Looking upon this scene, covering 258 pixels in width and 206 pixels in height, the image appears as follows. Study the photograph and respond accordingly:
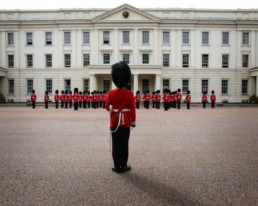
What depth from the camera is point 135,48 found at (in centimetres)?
4153

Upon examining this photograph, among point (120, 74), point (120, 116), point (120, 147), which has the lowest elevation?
point (120, 147)

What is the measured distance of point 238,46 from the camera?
42.2 m

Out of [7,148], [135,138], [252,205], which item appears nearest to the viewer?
[252,205]

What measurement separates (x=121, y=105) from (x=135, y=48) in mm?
37035

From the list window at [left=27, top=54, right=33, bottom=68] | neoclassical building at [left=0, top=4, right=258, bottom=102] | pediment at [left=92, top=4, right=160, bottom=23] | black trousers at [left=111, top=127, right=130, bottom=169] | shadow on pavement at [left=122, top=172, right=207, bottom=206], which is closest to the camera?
shadow on pavement at [left=122, top=172, right=207, bottom=206]

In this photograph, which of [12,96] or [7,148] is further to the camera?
[12,96]

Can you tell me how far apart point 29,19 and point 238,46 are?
31.7 m

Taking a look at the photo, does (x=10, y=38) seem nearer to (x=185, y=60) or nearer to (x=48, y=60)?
(x=48, y=60)

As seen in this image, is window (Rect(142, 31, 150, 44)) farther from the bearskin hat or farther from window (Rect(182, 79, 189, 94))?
the bearskin hat

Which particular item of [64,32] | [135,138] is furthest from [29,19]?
[135,138]

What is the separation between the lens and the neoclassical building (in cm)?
4144

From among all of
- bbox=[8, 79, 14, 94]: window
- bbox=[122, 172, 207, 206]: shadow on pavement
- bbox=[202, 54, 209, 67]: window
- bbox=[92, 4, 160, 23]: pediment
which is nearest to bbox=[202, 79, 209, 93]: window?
bbox=[202, 54, 209, 67]: window

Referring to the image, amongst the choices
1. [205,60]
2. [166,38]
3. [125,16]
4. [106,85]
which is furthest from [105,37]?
[205,60]

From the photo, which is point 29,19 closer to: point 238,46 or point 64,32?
point 64,32
